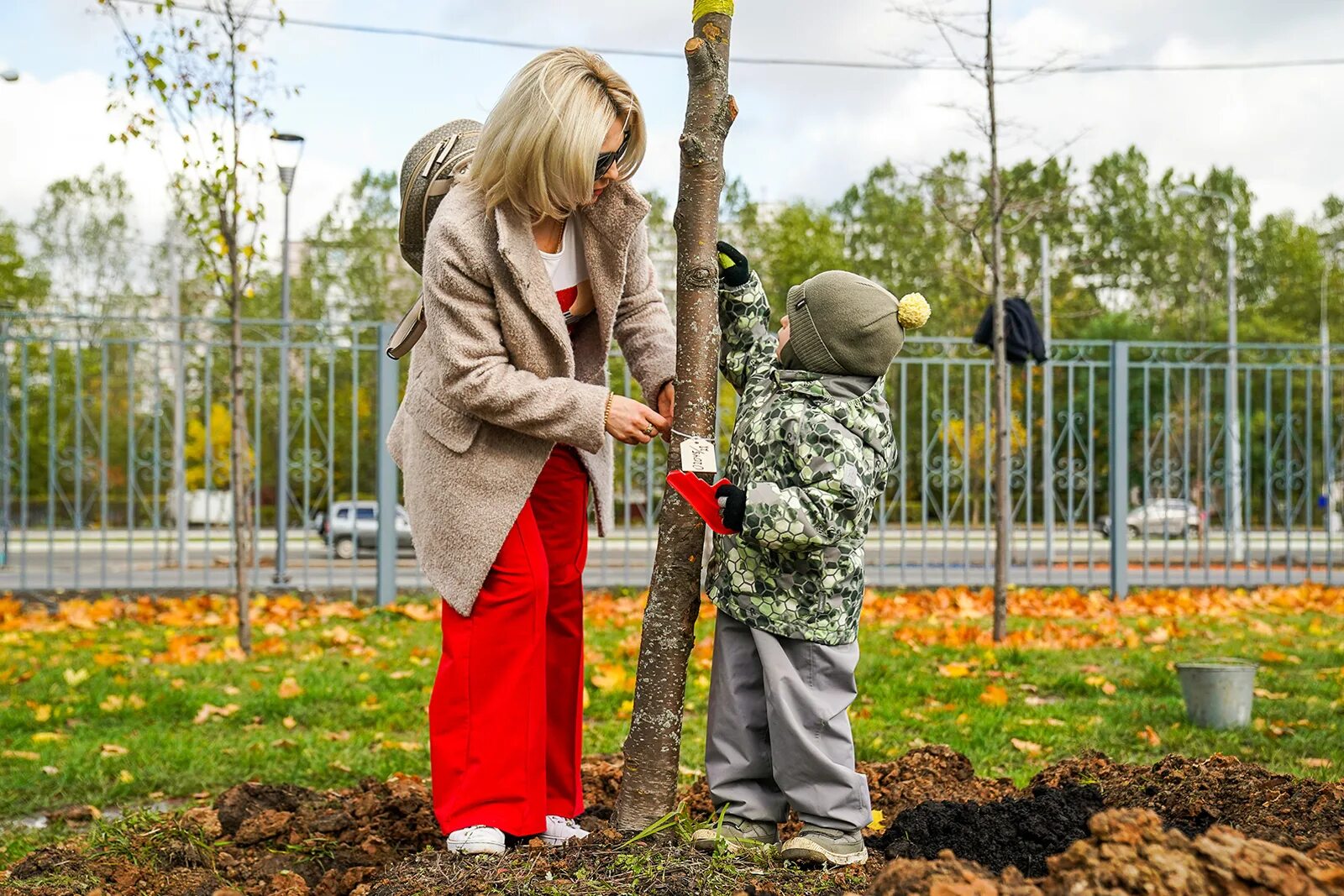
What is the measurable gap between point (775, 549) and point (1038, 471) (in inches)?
818

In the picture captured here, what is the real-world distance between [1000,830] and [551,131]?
162 cm

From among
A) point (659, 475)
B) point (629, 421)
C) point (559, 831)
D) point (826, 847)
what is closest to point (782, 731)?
point (826, 847)

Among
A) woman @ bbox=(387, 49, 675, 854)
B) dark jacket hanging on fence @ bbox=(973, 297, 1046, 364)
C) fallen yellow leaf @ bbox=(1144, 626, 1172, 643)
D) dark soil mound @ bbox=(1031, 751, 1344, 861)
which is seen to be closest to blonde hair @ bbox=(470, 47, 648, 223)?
woman @ bbox=(387, 49, 675, 854)

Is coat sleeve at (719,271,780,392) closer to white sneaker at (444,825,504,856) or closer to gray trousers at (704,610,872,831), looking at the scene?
gray trousers at (704,610,872,831)

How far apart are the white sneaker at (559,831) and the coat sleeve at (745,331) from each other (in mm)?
1074

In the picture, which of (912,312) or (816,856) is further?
(912,312)

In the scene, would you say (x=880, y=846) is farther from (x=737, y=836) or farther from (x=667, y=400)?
(x=667, y=400)

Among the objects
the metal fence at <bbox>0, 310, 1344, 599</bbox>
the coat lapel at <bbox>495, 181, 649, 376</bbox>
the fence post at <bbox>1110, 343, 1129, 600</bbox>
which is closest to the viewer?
the coat lapel at <bbox>495, 181, 649, 376</bbox>

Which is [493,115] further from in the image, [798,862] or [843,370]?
[798,862]

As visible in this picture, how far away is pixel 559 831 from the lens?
8.44ft

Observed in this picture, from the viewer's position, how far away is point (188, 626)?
6.92 metres

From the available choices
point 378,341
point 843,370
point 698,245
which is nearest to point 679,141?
point 698,245

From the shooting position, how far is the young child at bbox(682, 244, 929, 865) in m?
2.35

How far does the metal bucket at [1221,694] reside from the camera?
13.2 ft
